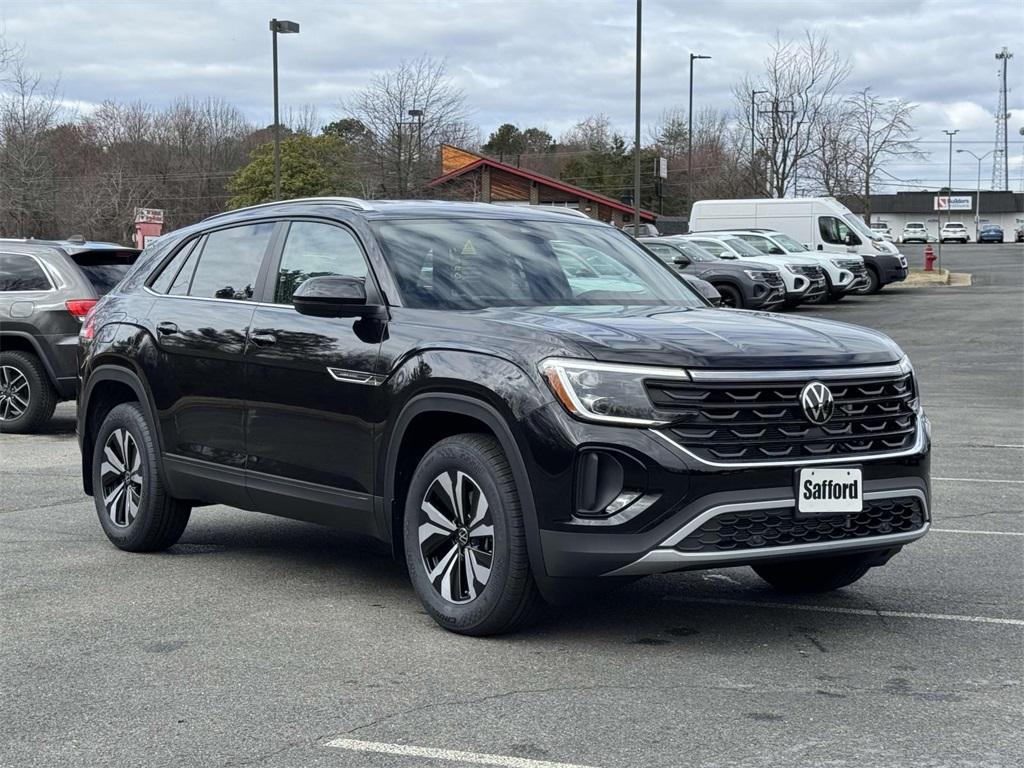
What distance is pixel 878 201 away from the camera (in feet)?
415

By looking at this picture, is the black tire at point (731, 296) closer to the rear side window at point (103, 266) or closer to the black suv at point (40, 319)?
the rear side window at point (103, 266)

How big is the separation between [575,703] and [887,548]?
1591mm

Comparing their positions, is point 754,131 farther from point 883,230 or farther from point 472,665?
point 472,665

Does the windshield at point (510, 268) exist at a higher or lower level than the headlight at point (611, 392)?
higher

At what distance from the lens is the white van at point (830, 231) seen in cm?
3759

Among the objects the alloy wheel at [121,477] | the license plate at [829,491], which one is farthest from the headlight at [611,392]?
the alloy wheel at [121,477]

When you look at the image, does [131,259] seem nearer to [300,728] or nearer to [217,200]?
[300,728]

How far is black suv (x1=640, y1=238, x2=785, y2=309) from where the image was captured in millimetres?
28750

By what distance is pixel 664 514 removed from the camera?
5.08 m

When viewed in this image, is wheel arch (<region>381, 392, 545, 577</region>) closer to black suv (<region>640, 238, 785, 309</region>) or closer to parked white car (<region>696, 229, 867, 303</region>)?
black suv (<region>640, 238, 785, 309</region>)

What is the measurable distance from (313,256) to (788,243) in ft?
96.4

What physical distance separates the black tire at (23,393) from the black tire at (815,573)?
8823 millimetres

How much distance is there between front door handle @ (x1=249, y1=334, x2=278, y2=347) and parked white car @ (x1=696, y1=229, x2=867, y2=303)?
27.7m

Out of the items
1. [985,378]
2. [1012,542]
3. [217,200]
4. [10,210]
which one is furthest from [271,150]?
[1012,542]
